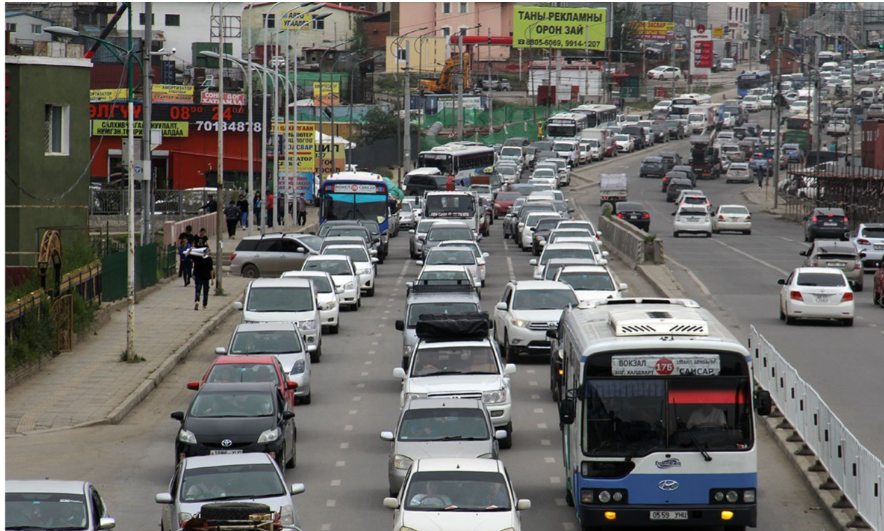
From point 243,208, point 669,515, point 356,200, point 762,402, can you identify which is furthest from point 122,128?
point 762,402

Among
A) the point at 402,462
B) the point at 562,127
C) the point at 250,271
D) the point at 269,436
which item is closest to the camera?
the point at 402,462

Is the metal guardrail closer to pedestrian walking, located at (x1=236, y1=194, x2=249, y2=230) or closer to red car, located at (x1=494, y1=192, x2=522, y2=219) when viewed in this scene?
pedestrian walking, located at (x1=236, y1=194, x2=249, y2=230)

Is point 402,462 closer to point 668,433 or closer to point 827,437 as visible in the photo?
point 668,433

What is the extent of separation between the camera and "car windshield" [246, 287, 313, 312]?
2920cm

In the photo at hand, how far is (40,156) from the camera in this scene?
4044cm

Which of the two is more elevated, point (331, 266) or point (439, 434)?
point (331, 266)

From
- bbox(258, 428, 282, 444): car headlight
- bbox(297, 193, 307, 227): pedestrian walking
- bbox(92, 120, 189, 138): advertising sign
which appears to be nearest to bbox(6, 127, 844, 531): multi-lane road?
bbox(258, 428, 282, 444): car headlight

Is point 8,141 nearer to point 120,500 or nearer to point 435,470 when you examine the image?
point 120,500

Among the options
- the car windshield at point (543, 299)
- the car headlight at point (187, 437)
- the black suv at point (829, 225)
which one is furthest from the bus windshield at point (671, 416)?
the black suv at point (829, 225)

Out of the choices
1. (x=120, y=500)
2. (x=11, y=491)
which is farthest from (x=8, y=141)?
(x=11, y=491)

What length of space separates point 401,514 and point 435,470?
0.86 metres

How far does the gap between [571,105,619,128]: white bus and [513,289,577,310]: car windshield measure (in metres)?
95.5

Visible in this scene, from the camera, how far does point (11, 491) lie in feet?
41.7

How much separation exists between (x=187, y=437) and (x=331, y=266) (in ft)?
63.4
